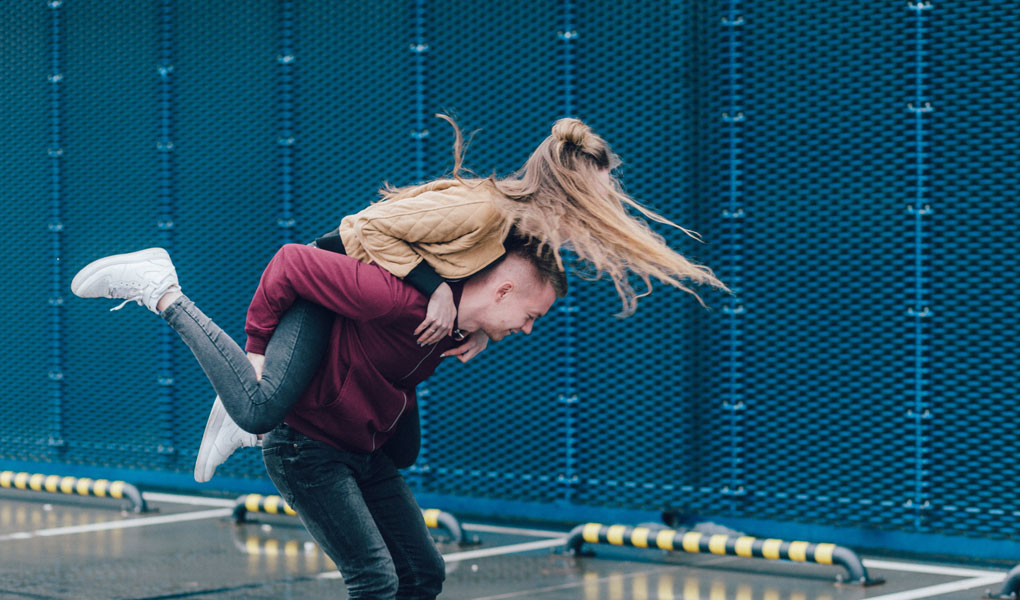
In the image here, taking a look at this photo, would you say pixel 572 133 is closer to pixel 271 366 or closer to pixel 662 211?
pixel 271 366

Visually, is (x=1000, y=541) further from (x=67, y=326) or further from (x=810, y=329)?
(x=67, y=326)

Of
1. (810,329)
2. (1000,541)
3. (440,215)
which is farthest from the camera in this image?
(810,329)

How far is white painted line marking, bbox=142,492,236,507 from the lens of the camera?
1052 centimetres

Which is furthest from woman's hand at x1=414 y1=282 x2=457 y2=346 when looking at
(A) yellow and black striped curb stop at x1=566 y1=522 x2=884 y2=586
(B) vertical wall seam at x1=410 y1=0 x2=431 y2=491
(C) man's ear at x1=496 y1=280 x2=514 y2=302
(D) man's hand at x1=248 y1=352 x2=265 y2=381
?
(B) vertical wall seam at x1=410 y1=0 x2=431 y2=491

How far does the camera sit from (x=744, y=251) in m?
8.48

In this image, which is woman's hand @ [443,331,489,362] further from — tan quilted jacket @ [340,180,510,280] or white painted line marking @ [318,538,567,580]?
white painted line marking @ [318,538,567,580]

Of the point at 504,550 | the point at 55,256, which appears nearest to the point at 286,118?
the point at 55,256

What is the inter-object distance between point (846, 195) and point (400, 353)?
185 inches

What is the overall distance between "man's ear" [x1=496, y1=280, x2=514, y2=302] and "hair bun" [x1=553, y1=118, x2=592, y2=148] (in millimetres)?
442

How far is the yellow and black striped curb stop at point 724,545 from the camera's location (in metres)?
7.32

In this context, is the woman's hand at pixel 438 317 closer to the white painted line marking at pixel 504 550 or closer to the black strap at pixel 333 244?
the black strap at pixel 333 244

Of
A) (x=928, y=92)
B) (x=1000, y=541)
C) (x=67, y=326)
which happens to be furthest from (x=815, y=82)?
(x=67, y=326)

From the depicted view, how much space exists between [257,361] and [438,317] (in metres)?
0.54

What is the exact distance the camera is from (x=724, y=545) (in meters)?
7.62
